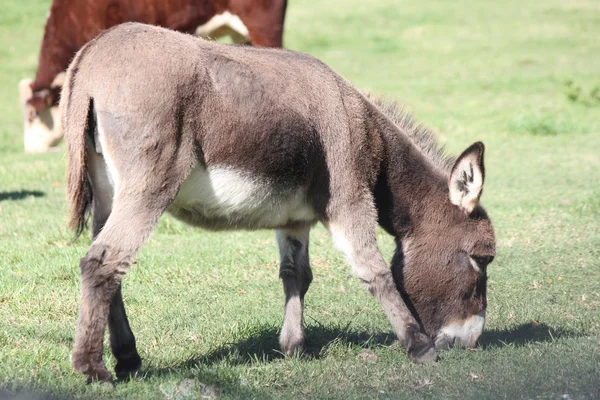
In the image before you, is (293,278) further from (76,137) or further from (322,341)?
(76,137)

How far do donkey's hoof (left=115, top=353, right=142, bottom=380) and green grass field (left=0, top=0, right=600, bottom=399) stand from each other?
0.30ft

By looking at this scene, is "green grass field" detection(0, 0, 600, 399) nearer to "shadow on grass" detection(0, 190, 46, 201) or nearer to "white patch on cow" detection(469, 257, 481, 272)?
"shadow on grass" detection(0, 190, 46, 201)

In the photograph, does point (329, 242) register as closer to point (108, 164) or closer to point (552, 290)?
point (552, 290)

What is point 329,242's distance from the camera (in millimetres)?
9625

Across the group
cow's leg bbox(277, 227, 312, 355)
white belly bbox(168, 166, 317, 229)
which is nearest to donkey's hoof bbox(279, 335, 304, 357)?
cow's leg bbox(277, 227, 312, 355)

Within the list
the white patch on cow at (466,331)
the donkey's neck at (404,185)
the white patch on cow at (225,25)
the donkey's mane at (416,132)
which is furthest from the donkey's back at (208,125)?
the white patch on cow at (225,25)

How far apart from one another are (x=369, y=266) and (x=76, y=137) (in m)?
2.02

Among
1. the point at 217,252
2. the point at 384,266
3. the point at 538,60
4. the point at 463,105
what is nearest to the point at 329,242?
the point at 217,252

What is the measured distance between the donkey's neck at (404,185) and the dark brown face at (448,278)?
0.43ft

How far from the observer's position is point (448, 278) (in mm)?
6344

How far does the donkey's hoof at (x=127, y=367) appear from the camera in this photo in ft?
18.0

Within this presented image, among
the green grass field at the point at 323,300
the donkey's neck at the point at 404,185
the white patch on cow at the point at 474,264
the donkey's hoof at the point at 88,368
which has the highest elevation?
the donkey's neck at the point at 404,185

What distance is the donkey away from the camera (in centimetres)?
511

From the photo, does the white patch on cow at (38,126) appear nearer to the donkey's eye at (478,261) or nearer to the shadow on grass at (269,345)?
the shadow on grass at (269,345)
